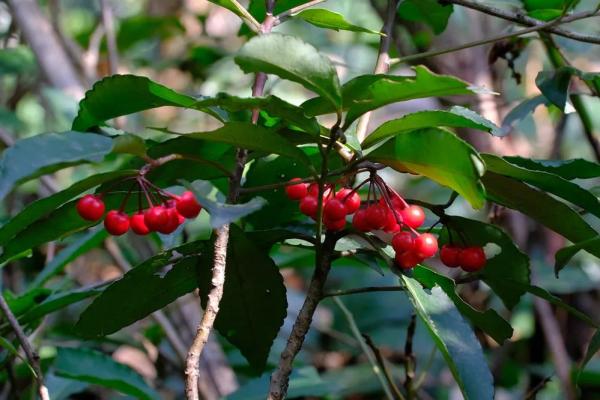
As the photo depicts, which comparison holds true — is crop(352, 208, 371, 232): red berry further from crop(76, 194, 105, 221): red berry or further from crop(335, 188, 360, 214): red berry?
crop(76, 194, 105, 221): red berry

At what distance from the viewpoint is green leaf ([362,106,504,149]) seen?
670mm

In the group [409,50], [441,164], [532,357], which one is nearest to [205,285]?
[441,164]

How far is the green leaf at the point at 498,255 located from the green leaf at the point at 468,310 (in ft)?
0.19

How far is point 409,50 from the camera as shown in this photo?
68.1 inches

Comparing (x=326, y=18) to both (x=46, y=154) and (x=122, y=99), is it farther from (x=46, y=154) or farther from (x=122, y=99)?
(x=46, y=154)

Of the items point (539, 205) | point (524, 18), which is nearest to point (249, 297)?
point (539, 205)

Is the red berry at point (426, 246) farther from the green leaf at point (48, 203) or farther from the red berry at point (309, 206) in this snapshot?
the green leaf at point (48, 203)

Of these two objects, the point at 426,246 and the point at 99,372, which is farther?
the point at 99,372

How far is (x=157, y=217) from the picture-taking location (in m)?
0.74

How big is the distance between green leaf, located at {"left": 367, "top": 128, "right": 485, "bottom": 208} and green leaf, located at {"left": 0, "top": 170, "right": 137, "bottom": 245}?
223 mm

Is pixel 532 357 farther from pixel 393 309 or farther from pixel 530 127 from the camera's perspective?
pixel 530 127

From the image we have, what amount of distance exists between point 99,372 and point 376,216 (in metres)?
0.60

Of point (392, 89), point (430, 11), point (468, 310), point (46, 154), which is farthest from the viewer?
point (430, 11)

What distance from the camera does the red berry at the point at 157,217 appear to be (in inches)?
29.1
